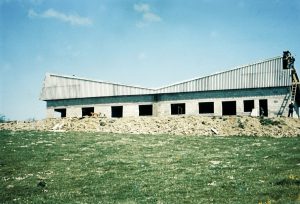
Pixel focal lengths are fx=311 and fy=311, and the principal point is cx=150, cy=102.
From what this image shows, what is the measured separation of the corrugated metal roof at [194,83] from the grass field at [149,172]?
16.3 meters

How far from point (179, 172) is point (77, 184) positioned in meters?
5.37

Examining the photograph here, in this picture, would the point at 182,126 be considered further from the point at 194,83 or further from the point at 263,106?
the point at 263,106

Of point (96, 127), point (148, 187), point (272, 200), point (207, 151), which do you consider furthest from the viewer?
point (96, 127)

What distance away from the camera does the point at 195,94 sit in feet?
142

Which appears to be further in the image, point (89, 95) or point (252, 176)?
point (89, 95)

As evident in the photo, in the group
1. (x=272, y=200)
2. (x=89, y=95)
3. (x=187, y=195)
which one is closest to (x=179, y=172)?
(x=187, y=195)

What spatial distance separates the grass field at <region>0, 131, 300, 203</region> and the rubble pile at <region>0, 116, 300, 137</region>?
21.8 feet

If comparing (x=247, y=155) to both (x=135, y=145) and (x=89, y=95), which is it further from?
(x=89, y=95)

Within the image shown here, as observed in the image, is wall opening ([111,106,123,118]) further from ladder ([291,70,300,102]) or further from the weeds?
ladder ([291,70,300,102])

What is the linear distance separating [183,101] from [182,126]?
8.50 metres

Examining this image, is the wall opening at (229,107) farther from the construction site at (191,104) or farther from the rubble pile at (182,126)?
the rubble pile at (182,126)

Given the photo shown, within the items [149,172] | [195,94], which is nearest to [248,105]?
[195,94]

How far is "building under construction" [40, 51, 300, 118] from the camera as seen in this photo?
40.1 metres

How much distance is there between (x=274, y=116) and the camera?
3950 centimetres
